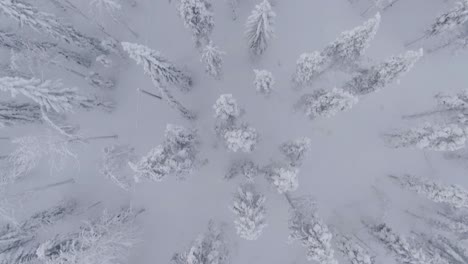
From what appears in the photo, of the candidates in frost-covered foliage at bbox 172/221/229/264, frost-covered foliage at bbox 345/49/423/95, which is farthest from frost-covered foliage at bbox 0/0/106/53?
frost-covered foliage at bbox 345/49/423/95

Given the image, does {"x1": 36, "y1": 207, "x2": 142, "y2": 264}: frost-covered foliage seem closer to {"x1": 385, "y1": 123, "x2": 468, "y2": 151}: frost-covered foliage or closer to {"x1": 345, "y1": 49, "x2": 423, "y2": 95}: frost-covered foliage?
{"x1": 345, "y1": 49, "x2": 423, "y2": 95}: frost-covered foliage

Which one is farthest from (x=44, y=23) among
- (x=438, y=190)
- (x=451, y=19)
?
(x=438, y=190)

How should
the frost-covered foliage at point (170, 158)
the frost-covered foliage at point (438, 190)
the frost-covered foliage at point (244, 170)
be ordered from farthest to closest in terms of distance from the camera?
the frost-covered foliage at point (244, 170), the frost-covered foliage at point (438, 190), the frost-covered foliage at point (170, 158)

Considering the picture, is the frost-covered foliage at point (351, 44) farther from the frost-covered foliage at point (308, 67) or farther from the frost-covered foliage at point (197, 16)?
the frost-covered foliage at point (197, 16)

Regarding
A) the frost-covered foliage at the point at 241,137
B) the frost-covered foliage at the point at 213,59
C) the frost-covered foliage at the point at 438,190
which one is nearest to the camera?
the frost-covered foliage at the point at 438,190

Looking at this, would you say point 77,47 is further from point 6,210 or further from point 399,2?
point 399,2

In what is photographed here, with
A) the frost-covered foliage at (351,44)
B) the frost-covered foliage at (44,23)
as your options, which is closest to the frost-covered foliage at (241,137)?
the frost-covered foliage at (351,44)

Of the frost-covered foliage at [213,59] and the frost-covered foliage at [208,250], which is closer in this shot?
the frost-covered foliage at [208,250]
